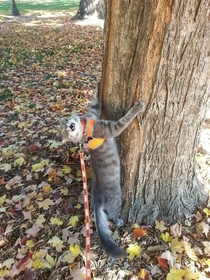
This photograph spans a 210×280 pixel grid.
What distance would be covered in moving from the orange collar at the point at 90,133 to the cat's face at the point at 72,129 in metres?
0.04

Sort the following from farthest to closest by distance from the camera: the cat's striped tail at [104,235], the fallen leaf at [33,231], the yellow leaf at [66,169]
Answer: the yellow leaf at [66,169] < the fallen leaf at [33,231] < the cat's striped tail at [104,235]

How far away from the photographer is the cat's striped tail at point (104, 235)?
6.82ft

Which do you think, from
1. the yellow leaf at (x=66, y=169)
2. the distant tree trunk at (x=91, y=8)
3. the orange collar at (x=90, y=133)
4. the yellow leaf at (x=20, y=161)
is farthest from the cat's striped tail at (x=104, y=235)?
the distant tree trunk at (x=91, y=8)

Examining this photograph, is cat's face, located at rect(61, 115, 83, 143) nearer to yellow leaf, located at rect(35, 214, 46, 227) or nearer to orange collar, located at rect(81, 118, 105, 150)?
orange collar, located at rect(81, 118, 105, 150)

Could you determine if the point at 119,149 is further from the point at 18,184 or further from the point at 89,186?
the point at 18,184

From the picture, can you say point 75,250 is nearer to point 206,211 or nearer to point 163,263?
point 163,263

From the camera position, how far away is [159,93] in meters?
2.07

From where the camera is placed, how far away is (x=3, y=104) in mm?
5379

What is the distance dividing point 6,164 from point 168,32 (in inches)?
106

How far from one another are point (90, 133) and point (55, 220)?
986 mm

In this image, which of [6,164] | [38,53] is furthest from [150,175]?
[38,53]

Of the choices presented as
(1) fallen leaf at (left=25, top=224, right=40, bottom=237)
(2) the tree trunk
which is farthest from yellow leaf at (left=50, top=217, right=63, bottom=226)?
(2) the tree trunk

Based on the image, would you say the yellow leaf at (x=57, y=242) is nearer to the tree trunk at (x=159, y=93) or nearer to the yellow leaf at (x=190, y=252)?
the tree trunk at (x=159, y=93)

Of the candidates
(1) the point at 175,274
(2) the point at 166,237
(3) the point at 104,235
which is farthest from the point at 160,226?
(3) the point at 104,235
